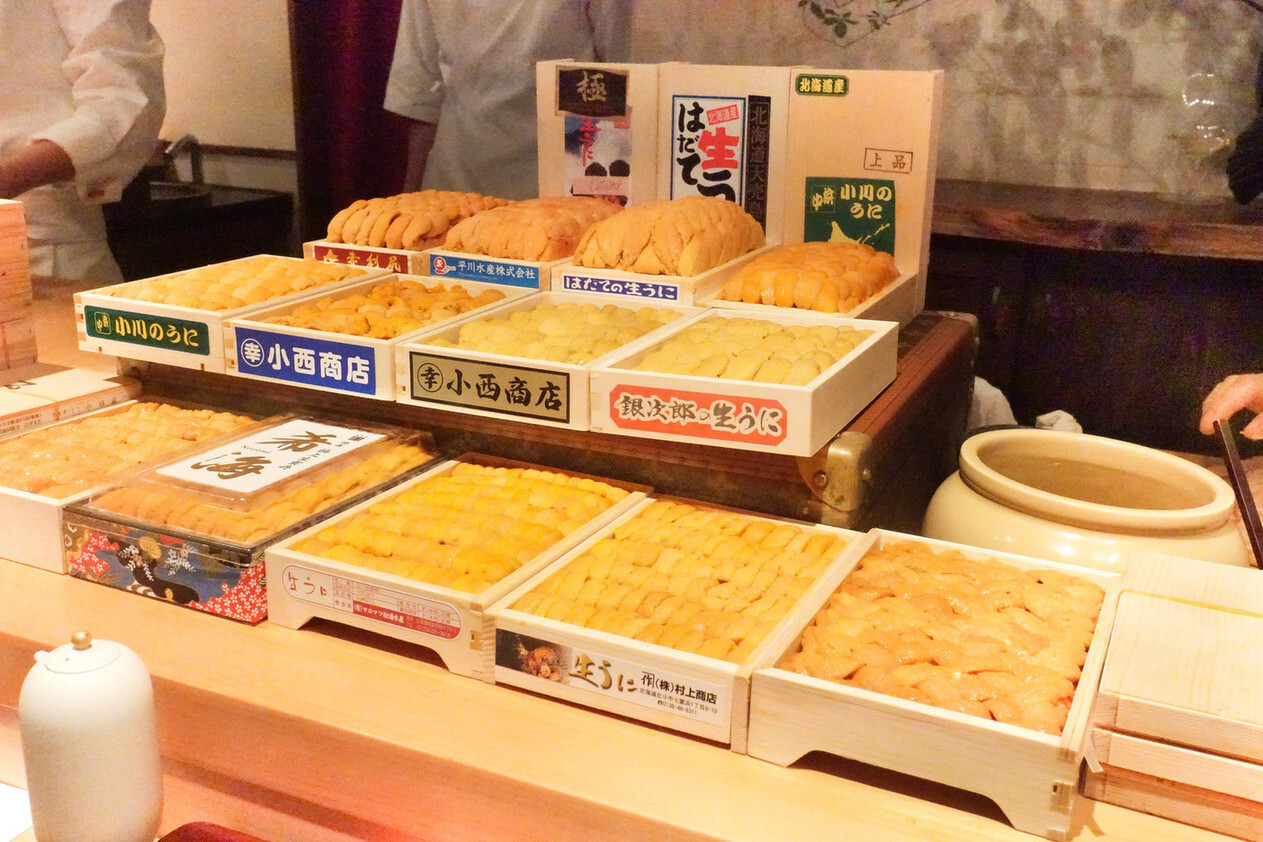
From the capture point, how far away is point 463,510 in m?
2.02

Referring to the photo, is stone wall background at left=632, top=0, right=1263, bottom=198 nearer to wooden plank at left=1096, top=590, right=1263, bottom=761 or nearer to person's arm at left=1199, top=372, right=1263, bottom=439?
person's arm at left=1199, top=372, right=1263, bottom=439

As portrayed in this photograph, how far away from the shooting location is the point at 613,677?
5.13 feet

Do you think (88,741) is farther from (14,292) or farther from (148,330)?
(14,292)

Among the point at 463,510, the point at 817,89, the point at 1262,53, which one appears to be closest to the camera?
the point at 463,510

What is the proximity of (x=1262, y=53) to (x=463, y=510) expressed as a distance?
132 inches

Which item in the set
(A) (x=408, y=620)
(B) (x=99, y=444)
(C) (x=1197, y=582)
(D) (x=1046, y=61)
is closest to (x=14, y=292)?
(B) (x=99, y=444)

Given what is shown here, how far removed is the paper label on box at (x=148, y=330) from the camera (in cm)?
240

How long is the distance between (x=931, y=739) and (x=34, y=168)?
12.7 feet

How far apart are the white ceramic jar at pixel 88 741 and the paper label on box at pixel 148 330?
1025mm

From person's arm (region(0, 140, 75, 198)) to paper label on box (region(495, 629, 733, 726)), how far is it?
3.19 meters

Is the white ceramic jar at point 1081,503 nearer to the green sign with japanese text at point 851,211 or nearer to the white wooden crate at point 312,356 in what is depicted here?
the green sign with japanese text at point 851,211

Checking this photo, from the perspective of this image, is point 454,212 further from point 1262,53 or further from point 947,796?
point 1262,53

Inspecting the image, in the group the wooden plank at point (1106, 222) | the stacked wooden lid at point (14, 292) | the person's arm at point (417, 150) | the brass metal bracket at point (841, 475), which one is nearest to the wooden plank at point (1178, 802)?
the brass metal bracket at point (841, 475)

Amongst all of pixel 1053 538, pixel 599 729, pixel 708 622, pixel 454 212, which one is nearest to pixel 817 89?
pixel 454 212
